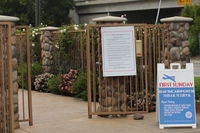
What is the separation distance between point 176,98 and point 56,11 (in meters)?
47.8

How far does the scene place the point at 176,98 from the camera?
29.9 feet

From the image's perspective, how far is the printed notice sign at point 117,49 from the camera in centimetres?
1005

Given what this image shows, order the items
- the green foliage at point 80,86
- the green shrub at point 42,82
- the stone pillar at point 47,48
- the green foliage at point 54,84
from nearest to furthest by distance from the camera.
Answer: the green foliage at point 80,86
the green foliage at point 54,84
the green shrub at point 42,82
the stone pillar at point 47,48

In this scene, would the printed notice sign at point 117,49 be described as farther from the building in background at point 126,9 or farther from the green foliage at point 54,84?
the building in background at point 126,9

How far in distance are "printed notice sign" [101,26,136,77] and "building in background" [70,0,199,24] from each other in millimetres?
36182

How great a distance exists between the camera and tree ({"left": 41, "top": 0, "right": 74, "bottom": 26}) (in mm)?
54344

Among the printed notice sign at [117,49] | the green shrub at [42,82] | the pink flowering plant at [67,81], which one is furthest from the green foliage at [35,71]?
the printed notice sign at [117,49]

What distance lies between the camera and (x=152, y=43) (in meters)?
12.2

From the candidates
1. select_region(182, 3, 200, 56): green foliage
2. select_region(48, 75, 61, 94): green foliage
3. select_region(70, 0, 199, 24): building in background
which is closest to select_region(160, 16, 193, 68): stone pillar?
select_region(48, 75, 61, 94): green foliage

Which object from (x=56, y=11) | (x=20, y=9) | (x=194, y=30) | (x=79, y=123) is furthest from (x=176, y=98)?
(x=56, y=11)

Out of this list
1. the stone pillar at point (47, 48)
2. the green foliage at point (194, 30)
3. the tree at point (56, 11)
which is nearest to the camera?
the stone pillar at point (47, 48)

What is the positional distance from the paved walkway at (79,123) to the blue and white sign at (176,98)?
176 mm

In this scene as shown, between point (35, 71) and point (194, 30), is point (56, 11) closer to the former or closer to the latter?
point (194, 30)

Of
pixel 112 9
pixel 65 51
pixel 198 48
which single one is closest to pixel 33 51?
pixel 65 51
